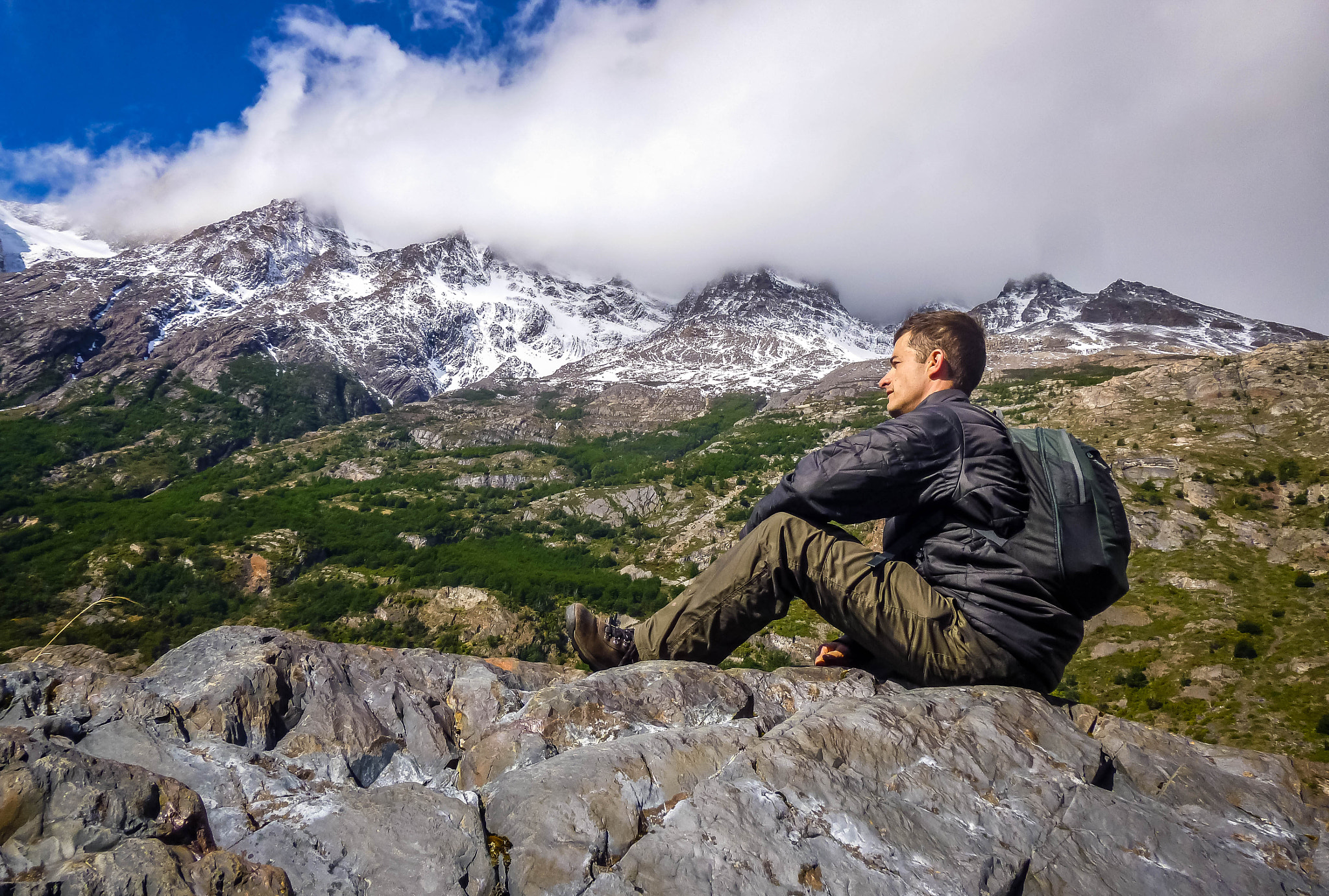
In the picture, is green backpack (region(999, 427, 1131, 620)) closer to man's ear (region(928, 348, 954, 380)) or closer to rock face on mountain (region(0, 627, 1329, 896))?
rock face on mountain (region(0, 627, 1329, 896))

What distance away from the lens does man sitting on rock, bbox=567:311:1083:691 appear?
5.94 metres

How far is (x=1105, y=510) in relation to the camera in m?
5.65

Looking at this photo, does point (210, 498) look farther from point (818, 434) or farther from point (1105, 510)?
point (1105, 510)

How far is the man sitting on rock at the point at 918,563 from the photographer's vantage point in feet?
19.5

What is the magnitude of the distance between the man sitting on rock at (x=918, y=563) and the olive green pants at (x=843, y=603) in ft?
0.04

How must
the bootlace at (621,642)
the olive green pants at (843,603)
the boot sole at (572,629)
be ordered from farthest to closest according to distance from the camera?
the bootlace at (621,642) → the boot sole at (572,629) → the olive green pants at (843,603)

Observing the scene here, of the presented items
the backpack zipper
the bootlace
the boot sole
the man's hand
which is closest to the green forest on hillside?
the man's hand

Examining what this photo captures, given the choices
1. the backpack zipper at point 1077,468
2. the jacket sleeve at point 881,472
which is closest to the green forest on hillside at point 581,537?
the backpack zipper at point 1077,468

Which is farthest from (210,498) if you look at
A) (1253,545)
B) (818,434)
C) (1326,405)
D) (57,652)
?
(1326,405)

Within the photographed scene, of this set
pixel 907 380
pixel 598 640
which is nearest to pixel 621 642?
pixel 598 640

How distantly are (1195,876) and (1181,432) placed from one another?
118372mm

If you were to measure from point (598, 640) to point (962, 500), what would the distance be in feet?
14.4

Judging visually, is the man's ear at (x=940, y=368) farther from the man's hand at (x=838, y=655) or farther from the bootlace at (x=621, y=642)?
the bootlace at (x=621, y=642)

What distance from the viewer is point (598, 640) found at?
291 inches
